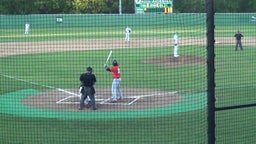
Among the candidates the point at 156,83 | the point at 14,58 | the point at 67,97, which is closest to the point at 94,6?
the point at 14,58

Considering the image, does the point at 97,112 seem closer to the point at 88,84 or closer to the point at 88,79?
the point at 88,84

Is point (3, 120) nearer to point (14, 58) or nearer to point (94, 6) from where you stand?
point (14, 58)

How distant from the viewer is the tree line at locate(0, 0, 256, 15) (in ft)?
84.5

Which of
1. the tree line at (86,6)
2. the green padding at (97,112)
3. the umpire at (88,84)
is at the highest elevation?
the tree line at (86,6)

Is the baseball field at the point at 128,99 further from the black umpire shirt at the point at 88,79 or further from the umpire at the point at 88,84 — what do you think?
the black umpire shirt at the point at 88,79

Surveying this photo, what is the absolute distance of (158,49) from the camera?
30969 mm

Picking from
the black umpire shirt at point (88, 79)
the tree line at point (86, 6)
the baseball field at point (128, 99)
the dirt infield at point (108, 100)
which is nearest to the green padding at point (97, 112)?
the baseball field at point (128, 99)

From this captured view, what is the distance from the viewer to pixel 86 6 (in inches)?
1206

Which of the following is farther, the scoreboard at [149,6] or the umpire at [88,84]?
the scoreboard at [149,6]

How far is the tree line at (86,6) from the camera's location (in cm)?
2575

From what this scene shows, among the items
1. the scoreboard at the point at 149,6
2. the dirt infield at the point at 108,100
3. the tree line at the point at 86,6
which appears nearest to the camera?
the dirt infield at the point at 108,100

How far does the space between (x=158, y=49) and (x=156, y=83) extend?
13.4 m

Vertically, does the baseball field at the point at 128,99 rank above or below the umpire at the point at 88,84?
below

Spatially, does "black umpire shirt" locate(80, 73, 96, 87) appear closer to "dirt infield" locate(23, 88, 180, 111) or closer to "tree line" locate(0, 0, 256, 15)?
"dirt infield" locate(23, 88, 180, 111)
